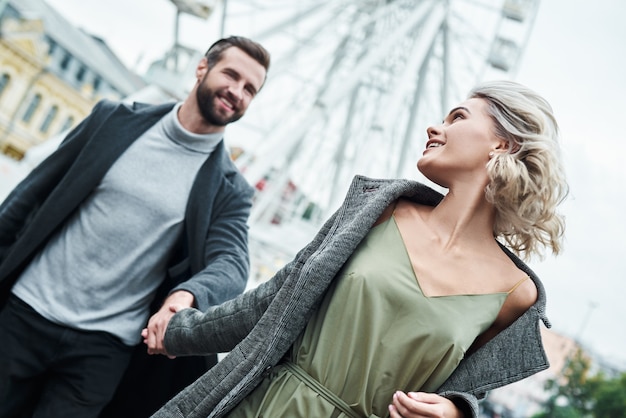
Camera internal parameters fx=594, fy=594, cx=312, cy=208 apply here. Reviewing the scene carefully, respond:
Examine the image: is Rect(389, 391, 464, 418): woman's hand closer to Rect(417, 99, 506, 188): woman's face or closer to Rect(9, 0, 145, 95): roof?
Rect(417, 99, 506, 188): woman's face

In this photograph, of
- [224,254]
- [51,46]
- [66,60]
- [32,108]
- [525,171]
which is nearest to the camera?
[525,171]

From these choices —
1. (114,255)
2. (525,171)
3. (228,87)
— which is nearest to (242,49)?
(228,87)

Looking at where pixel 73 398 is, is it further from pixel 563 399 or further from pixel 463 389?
pixel 563 399

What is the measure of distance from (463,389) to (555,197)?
0.53 m

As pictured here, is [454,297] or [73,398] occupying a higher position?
[454,297]

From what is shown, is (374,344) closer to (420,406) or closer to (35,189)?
(420,406)

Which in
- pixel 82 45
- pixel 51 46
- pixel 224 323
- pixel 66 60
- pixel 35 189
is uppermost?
pixel 224 323

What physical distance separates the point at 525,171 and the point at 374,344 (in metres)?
0.55

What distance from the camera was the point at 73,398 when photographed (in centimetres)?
195

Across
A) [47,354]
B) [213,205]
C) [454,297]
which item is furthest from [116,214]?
[454,297]

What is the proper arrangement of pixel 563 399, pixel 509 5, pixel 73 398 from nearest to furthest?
pixel 73 398, pixel 509 5, pixel 563 399

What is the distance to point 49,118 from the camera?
32719 millimetres

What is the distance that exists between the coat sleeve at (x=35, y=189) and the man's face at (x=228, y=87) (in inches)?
16.7

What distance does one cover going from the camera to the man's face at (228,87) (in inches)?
84.9
